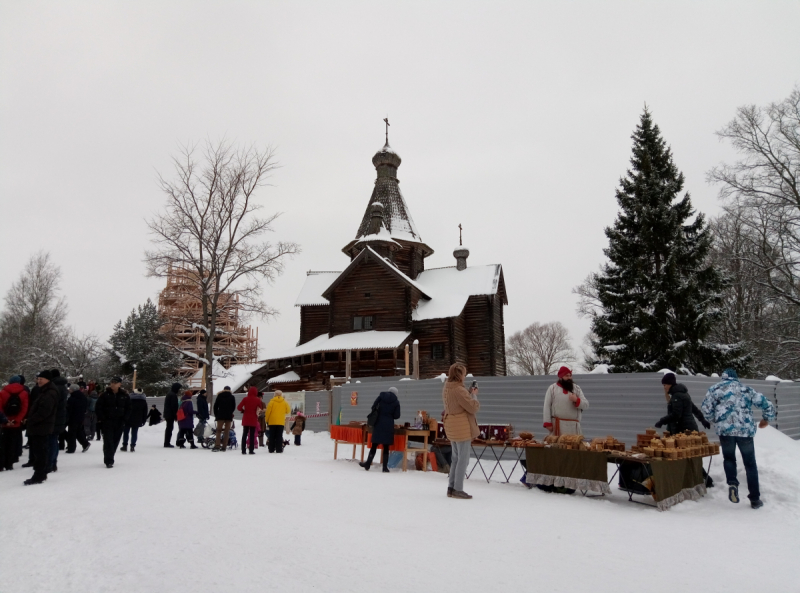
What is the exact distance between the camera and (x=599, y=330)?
22.9 m

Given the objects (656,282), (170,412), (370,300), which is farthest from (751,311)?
(170,412)

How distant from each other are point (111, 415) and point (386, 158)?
1321 inches

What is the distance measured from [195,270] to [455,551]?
92.7 feet

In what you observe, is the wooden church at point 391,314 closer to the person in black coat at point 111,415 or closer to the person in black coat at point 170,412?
the person in black coat at point 170,412

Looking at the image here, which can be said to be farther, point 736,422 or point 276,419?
point 276,419

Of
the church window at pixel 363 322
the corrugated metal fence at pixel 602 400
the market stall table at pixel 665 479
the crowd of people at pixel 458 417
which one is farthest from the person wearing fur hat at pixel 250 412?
the church window at pixel 363 322

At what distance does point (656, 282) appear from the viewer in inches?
857

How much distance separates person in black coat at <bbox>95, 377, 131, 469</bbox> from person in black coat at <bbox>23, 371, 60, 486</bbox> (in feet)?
4.56

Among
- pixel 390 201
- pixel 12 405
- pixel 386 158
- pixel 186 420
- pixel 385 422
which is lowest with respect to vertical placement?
pixel 186 420

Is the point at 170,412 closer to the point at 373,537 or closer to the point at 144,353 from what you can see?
the point at 373,537

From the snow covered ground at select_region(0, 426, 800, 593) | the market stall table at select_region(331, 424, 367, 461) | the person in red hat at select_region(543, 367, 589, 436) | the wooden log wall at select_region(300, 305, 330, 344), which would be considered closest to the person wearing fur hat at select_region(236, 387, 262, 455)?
the market stall table at select_region(331, 424, 367, 461)

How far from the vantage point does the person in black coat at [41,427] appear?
8188mm

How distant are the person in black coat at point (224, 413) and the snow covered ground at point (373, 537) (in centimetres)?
435

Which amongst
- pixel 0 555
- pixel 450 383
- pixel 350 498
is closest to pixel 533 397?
pixel 450 383
